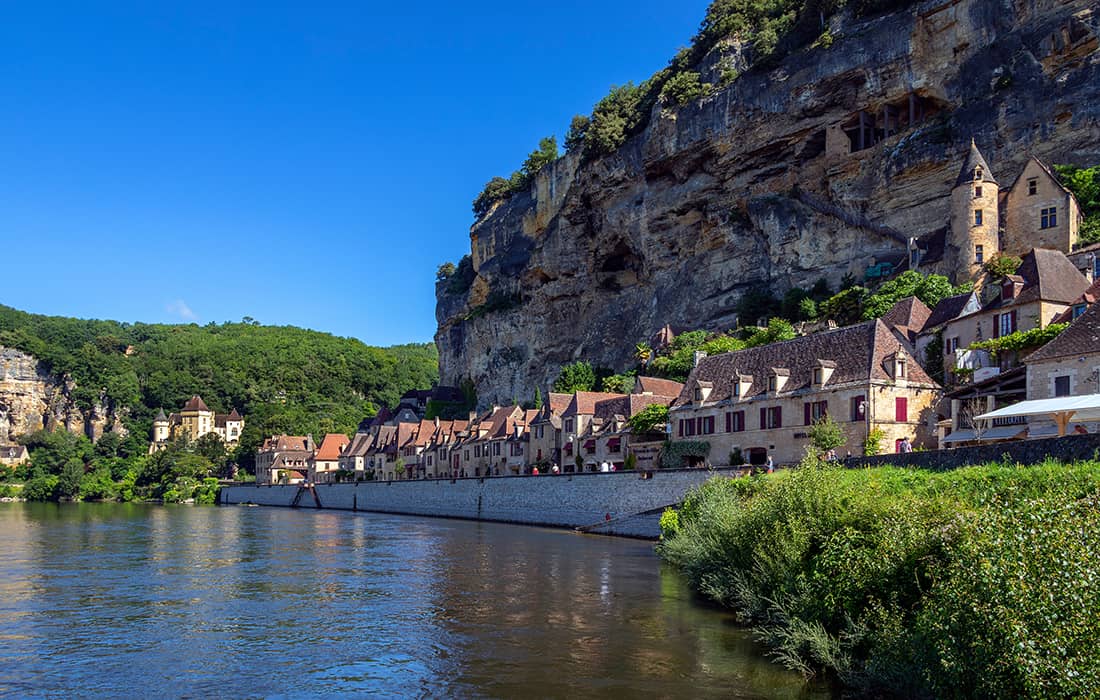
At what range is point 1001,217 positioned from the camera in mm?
53938

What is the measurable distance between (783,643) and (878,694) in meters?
3.34

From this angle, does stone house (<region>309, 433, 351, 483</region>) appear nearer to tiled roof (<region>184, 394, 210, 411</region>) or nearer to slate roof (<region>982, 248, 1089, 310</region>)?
tiled roof (<region>184, 394, 210, 411</region>)

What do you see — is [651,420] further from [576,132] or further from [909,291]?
[576,132]

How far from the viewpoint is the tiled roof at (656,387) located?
199ft

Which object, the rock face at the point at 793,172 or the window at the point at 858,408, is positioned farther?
the rock face at the point at 793,172

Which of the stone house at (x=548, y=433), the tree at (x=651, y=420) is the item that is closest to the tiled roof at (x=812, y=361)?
the tree at (x=651, y=420)

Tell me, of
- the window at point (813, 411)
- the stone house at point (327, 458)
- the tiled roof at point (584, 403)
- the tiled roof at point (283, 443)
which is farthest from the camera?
the tiled roof at point (283, 443)

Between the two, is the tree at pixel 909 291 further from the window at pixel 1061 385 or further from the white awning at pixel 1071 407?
the white awning at pixel 1071 407

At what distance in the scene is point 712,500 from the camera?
2695cm

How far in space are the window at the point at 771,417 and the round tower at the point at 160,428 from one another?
132 m

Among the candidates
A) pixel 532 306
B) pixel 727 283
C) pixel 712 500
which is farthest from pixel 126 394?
pixel 712 500

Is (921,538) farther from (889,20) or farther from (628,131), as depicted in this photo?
(628,131)

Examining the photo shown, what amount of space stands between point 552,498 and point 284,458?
77583mm

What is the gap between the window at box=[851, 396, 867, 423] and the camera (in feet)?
124
